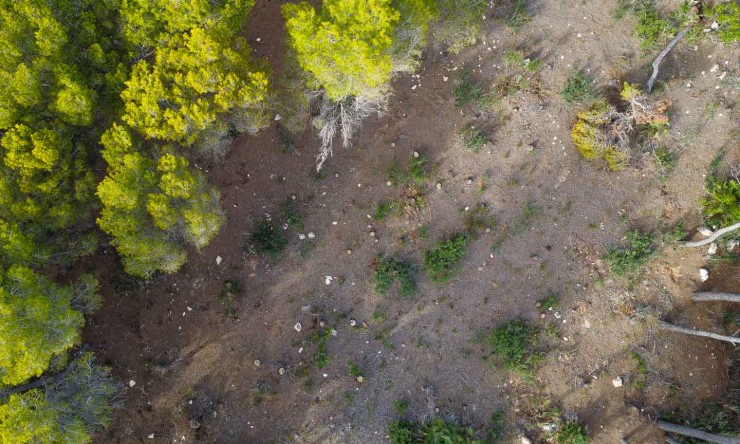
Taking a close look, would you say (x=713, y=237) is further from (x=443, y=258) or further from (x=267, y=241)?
(x=267, y=241)

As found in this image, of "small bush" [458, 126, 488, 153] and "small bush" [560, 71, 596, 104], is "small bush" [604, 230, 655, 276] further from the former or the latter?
"small bush" [458, 126, 488, 153]

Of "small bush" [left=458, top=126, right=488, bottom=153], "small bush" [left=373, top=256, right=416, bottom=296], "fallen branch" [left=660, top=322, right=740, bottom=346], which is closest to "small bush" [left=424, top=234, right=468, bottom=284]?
"small bush" [left=373, top=256, right=416, bottom=296]

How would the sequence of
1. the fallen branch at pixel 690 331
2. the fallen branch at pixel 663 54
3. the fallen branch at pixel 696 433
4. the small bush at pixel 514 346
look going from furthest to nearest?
the fallen branch at pixel 663 54 → the small bush at pixel 514 346 → the fallen branch at pixel 690 331 → the fallen branch at pixel 696 433

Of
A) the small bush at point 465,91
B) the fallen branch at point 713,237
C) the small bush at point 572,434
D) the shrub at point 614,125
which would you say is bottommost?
the small bush at point 572,434

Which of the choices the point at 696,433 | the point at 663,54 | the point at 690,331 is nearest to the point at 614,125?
the point at 663,54

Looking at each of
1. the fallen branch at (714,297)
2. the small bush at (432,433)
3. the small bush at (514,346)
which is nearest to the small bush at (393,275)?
the small bush at (514,346)

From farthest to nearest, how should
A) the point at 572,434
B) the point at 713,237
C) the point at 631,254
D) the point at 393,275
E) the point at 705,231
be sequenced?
the point at 705,231
the point at 631,254
the point at 393,275
the point at 713,237
the point at 572,434

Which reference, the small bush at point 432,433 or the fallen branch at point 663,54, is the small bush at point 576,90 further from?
the small bush at point 432,433
